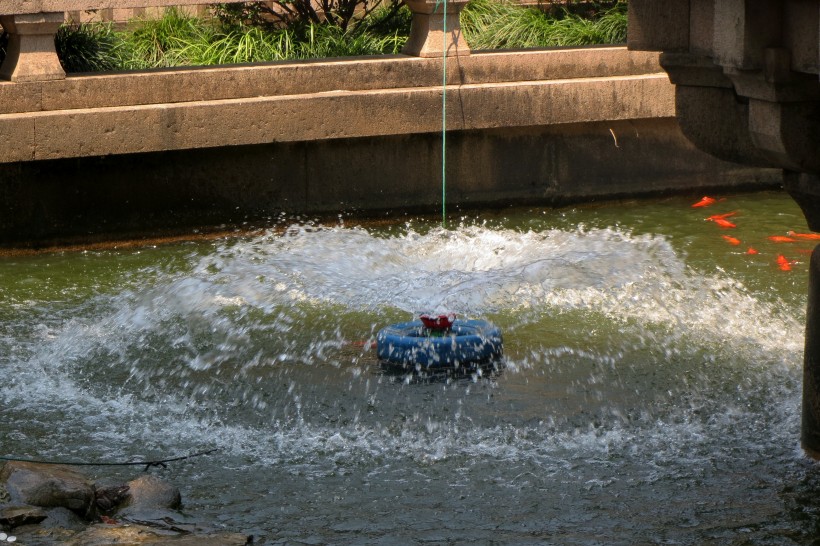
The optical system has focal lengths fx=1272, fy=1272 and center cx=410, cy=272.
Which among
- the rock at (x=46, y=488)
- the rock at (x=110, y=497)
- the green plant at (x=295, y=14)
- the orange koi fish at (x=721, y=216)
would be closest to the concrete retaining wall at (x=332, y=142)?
the orange koi fish at (x=721, y=216)

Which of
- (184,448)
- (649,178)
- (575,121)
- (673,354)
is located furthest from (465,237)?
(184,448)

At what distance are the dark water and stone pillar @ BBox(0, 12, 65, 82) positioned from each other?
5.05ft

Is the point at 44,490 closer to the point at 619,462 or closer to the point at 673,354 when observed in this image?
the point at 619,462

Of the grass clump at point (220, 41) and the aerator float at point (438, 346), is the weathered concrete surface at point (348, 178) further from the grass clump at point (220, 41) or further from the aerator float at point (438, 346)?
the aerator float at point (438, 346)

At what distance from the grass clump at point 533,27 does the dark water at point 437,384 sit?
3421 mm

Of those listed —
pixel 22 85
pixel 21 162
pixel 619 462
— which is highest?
pixel 22 85

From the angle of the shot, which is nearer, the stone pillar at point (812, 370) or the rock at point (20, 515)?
the rock at point (20, 515)

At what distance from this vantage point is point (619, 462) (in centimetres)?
622

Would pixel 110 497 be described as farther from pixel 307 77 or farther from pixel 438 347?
pixel 307 77

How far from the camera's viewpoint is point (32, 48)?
1052cm

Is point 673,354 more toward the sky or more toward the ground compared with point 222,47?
more toward the ground

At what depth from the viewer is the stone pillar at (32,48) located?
10438 mm

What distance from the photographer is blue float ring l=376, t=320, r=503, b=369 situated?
758 centimetres

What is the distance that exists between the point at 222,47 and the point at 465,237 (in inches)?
162
